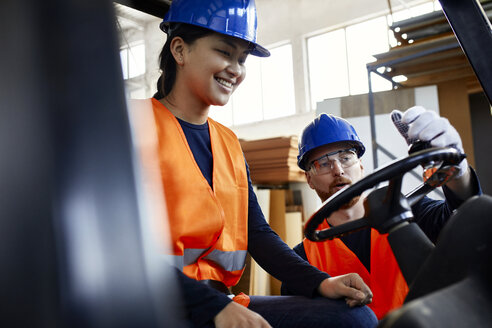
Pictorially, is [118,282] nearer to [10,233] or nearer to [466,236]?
[10,233]

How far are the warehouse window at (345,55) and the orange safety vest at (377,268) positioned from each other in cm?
696

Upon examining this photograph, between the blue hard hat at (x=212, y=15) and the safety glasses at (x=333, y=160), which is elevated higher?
the blue hard hat at (x=212, y=15)

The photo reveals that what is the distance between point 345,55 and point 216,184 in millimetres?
8378

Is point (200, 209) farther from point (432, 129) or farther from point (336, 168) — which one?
point (336, 168)

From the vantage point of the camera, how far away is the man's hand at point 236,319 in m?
0.96

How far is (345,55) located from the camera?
9.09 m

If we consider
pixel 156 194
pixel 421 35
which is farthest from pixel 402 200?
pixel 421 35

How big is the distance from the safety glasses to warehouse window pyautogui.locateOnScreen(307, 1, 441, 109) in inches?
258

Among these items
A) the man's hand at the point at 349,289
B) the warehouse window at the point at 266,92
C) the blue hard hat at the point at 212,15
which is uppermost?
the warehouse window at the point at 266,92

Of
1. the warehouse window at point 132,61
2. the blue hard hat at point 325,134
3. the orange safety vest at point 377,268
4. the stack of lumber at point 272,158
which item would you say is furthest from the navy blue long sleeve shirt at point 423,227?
the stack of lumber at point 272,158

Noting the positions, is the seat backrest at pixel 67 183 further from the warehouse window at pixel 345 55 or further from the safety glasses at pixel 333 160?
the warehouse window at pixel 345 55

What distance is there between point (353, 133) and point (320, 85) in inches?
288

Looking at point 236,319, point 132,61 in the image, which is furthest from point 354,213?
point 132,61

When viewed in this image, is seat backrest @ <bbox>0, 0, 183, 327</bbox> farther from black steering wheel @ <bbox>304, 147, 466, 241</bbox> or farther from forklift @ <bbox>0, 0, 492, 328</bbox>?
black steering wheel @ <bbox>304, 147, 466, 241</bbox>
